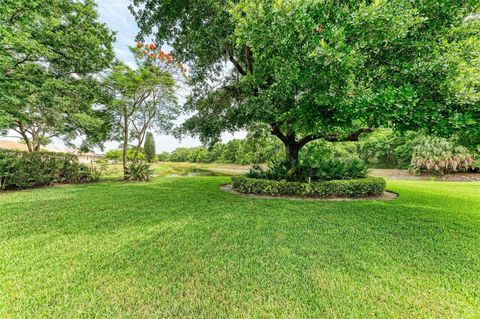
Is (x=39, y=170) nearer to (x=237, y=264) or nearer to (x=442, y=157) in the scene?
(x=237, y=264)

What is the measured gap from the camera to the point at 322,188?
255 inches

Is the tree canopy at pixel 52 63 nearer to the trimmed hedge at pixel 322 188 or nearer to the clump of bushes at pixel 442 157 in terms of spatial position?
the trimmed hedge at pixel 322 188

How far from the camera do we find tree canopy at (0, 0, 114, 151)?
6.80 meters

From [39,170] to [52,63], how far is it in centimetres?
464

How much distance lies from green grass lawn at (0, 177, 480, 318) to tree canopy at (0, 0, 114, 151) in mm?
5070

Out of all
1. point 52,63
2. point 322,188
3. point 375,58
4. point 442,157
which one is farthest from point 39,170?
point 442,157

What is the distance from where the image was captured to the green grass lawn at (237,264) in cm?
192

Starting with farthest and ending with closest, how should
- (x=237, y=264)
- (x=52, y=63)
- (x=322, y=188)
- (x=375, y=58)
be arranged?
(x=52, y=63) < (x=322, y=188) < (x=375, y=58) < (x=237, y=264)

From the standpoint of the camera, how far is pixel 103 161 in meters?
11.2

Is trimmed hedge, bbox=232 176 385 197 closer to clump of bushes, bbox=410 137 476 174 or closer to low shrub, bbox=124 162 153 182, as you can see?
low shrub, bbox=124 162 153 182

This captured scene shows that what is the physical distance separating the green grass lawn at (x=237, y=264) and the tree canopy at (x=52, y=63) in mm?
5070

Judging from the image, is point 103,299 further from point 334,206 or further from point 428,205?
point 428,205

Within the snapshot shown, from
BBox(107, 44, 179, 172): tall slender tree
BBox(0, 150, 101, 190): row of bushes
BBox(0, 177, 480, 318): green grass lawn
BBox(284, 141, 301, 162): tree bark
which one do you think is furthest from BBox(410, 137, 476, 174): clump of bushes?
BBox(0, 150, 101, 190): row of bushes

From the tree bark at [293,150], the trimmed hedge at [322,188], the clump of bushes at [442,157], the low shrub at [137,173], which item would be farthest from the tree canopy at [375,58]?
the clump of bushes at [442,157]
